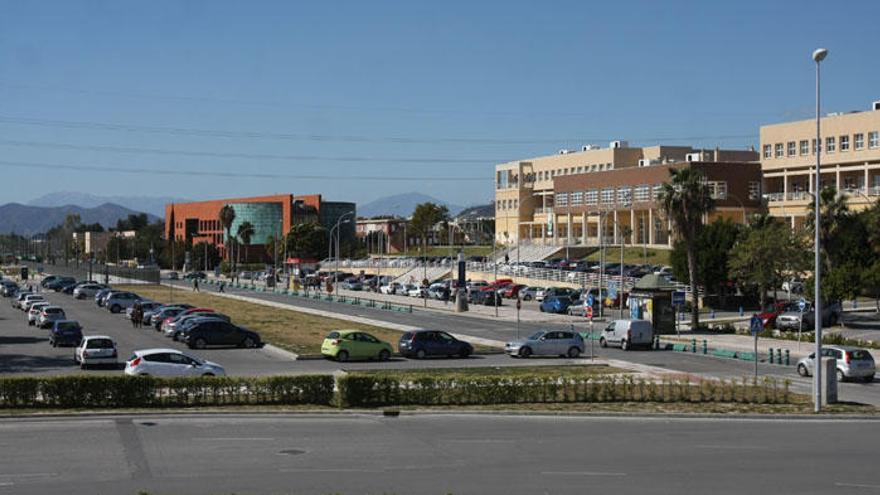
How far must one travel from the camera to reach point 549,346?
46.5 m

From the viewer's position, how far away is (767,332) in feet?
188

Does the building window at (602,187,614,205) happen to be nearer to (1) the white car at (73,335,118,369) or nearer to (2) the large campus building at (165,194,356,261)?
(2) the large campus building at (165,194,356,261)

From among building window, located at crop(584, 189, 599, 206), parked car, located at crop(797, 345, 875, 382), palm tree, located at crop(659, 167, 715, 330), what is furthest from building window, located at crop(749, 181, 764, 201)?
parked car, located at crop(797, 345, 875, 382)

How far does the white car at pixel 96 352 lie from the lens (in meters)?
38.4

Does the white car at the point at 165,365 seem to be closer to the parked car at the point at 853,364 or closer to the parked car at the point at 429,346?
the parked car at the point at 429,346

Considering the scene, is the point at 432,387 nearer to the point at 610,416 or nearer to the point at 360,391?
the point at 360,391

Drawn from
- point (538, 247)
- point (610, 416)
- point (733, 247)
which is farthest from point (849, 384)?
point (538, 247)

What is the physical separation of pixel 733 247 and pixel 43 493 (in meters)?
60.9

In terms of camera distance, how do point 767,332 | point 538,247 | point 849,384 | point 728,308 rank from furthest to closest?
point 538,247, point 728,308, point 767,332, point 849,384

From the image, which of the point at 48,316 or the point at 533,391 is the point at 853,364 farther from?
the point at 48,316

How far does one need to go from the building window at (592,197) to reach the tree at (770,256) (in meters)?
60.8

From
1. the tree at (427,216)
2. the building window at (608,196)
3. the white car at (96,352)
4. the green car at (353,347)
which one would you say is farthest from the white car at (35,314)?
the tree at (427,216)

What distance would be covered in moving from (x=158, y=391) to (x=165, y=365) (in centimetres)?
527

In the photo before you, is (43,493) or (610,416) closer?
(43,493)
